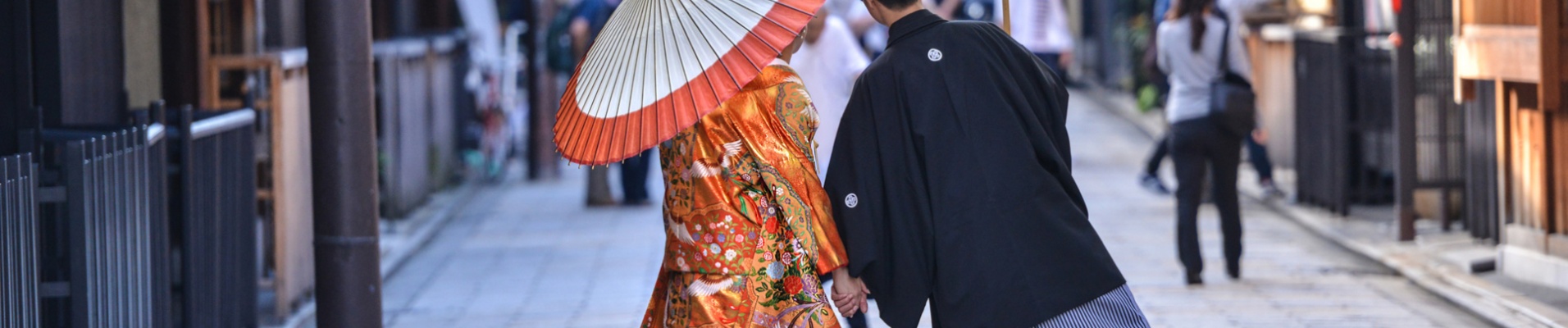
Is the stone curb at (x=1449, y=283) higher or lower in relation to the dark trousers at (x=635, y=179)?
lower

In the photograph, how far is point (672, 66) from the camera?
419cm

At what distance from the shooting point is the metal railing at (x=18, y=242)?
13.6 ft

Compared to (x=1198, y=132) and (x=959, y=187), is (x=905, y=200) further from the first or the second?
(x=1198, y=132)

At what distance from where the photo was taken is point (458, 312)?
8.01m

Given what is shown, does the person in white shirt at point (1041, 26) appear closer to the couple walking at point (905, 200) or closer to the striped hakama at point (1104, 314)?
the striped hakama at point (1104, 314)

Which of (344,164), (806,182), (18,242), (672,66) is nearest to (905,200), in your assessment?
(806,182)

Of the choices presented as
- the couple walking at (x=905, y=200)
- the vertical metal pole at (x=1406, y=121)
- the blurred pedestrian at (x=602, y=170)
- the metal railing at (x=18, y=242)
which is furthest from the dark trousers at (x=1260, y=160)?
the metal railing at (x=18, y=242)

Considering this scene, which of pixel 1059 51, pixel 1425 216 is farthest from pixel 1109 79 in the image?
pixel 1425 216

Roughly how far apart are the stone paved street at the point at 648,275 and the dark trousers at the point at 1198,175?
0.77 feet

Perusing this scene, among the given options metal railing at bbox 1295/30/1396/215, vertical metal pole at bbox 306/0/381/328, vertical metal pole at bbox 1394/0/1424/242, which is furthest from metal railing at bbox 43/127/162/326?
metal railing at bbox 1295/30/1396/215

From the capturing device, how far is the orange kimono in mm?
4301

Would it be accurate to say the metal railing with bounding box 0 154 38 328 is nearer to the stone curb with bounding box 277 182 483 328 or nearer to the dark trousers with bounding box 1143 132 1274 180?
the stone curb with bounding box 277 182 483 328

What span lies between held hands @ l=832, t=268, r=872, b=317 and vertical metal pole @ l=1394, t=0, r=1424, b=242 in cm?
562

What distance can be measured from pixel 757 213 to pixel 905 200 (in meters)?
0.36
